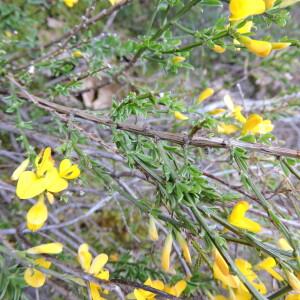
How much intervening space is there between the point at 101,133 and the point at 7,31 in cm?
68

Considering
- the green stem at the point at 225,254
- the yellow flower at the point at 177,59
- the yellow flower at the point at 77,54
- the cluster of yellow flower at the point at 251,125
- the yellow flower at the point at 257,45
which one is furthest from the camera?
the yellow flower at the point at 77,54

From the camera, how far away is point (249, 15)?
100 cm

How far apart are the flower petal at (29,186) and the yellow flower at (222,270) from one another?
43 centimetres

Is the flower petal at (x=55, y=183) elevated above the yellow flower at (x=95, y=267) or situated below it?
above

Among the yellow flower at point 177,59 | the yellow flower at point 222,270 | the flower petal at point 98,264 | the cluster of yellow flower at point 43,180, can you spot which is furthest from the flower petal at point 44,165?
the yellow flower at point 177,59

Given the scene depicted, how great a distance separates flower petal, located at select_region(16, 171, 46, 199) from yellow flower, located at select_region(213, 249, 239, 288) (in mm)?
426

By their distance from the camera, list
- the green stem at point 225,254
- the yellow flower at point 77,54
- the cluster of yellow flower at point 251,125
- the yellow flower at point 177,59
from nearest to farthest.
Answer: the green stem at point 225,254, the cluster of yellow flower at point 251,125, the yellow flower at point 177,59, the yellow flower at point 77,54

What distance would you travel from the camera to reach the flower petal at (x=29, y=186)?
1016 mm

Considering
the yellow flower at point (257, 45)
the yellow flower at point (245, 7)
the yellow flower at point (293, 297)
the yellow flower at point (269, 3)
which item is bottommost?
the yellow flower at point (293, 297)

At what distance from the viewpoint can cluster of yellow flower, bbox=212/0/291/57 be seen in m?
0.94

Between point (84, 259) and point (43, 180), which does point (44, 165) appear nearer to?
point (43, 180)

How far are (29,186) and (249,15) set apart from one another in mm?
651

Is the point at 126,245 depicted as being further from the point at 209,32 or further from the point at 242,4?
the point at 242,4

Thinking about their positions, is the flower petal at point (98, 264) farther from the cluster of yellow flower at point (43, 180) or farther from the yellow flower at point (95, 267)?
the cluster of yellow flower at point (43, 180)
